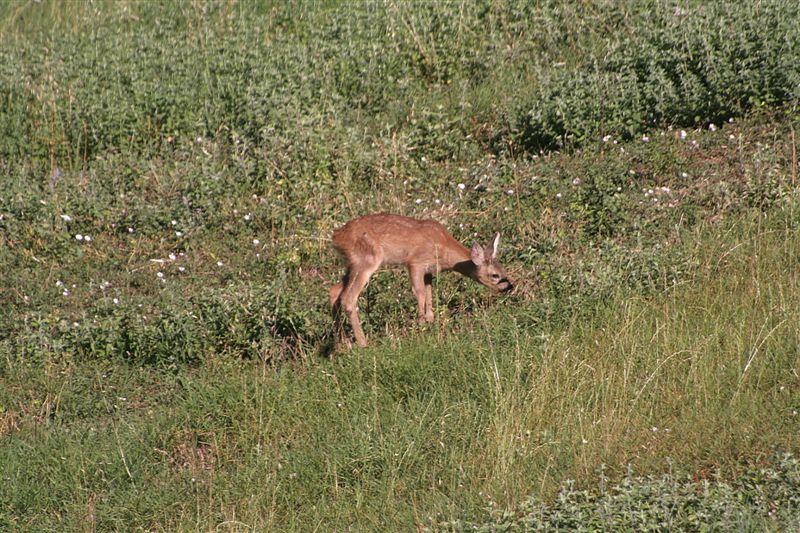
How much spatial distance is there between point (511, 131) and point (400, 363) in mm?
4904

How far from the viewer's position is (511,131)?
1323 cm

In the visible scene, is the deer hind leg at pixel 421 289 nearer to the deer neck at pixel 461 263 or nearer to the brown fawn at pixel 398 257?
the brown fawn at pixel 398 257

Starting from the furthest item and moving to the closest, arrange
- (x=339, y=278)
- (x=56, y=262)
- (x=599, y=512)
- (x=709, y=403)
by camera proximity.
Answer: (x=56, y=262) → (x=339, y=278) → (x=709, y=403) → (x=599, y=512)

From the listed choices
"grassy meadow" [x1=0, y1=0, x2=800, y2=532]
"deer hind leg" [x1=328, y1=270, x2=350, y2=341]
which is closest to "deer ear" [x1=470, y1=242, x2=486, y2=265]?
"grassy meadow" [x1=0, y1=0, x2=800, y2=532]

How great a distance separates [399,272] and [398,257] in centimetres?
98

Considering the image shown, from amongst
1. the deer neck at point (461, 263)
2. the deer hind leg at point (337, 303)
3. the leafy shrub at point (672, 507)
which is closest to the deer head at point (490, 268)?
the deer neck at point (461, 263)

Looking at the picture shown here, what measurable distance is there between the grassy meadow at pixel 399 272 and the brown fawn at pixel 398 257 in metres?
0.24

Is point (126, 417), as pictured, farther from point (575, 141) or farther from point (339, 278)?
point (575, 141)

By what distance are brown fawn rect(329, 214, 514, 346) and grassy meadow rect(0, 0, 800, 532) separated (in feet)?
0.78

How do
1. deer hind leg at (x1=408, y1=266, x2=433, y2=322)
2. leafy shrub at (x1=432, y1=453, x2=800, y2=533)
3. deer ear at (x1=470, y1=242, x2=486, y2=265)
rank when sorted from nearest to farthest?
leafy shrub at (x1=432, y1=453, x2=800, y2=533) → deer hind leg at (x1=408, y1=266, x2=433, y2=322) → deer ear at (x1=470, y1=242, x2=486, y2=265)

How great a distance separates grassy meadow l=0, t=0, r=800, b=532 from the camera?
7828 mm

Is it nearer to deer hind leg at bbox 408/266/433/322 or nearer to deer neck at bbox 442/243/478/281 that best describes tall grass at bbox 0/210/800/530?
deer hind leg at bbox 408/266/433/322

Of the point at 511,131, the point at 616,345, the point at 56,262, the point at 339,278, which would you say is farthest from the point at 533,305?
the point at 56,262

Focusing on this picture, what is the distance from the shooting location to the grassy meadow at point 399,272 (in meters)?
7.83
